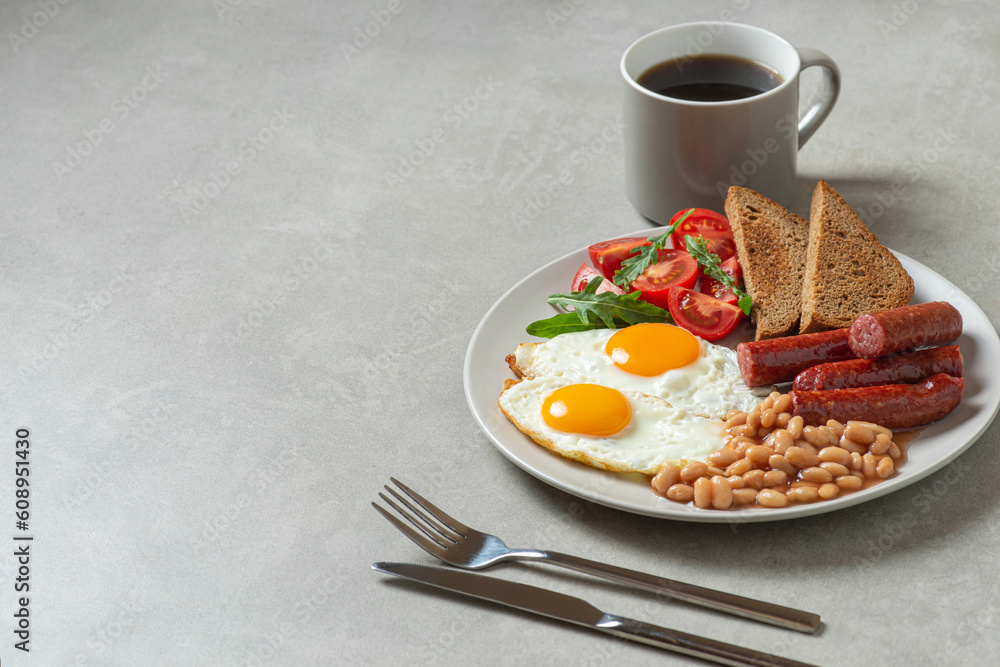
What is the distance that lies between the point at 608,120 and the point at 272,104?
130 centimetres

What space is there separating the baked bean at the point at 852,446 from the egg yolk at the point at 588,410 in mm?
415

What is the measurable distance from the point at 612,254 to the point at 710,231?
0.92 ft

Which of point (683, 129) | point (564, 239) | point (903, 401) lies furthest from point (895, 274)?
point (564, 239)

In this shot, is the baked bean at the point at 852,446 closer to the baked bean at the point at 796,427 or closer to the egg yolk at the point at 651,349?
the baked bean at the point at 796,427

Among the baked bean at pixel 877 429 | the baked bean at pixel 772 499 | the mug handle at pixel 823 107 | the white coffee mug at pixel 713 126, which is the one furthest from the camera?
the mug handle at pixel 823 107

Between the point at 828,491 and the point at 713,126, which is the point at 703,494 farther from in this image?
the point at 713,126

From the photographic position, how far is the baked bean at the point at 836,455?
1688 mm

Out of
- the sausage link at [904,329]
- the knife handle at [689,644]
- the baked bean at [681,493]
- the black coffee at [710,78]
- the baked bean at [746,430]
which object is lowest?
the knife handle at [689,644]

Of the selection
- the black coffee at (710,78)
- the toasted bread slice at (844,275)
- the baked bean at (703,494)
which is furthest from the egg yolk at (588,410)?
the black coffee at (710,78)

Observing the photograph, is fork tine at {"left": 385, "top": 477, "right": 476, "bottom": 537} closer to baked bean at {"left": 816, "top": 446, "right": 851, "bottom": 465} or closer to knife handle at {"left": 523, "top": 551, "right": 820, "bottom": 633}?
knife handle at {"left": 523, "top": 551, "right": 820, "bottom": 633}

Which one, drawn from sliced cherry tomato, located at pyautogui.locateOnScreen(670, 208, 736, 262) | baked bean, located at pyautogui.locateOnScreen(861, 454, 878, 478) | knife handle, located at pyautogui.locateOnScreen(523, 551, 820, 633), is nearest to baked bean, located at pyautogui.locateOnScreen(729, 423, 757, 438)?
baked bean, located at pyautogui.locateOnScreen(861, 454, 878, 478)

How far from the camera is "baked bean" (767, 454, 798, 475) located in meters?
1.71

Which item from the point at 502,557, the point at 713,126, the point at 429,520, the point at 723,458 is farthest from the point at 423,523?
the point at 713,126

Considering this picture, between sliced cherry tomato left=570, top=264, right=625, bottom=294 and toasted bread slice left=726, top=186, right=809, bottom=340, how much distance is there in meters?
0.33
